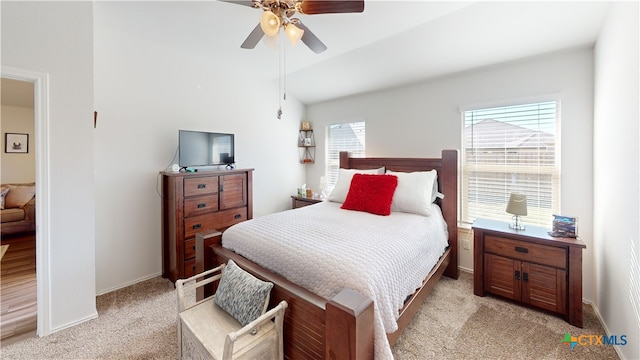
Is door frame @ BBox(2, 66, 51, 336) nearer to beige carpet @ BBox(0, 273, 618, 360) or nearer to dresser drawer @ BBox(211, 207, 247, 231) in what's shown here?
beige carpet @ BBox(0, 273, 618, 360)

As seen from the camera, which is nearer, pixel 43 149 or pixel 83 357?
pixel 83 357

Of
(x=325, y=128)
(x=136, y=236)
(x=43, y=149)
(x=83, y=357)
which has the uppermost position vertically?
(x=325, y=128)

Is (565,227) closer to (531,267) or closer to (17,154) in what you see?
(531,267)

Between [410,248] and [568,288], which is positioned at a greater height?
[410,248]

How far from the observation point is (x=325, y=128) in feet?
14.8

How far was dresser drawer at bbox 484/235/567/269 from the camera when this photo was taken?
2084 millimetres

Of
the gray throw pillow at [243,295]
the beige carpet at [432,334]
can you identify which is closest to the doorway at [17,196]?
the beige carpet at [432,334]

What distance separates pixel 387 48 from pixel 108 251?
3765 mm

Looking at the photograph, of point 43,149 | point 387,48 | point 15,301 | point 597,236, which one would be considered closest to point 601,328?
point 597,236

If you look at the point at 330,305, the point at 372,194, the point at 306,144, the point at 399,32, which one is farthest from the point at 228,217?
the point at 399,32

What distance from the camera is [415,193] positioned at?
2670 millimetres

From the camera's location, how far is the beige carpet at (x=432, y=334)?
174cm

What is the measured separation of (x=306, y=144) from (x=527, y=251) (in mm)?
3437

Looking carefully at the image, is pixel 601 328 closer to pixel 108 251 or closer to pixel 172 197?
pixel 172 197
